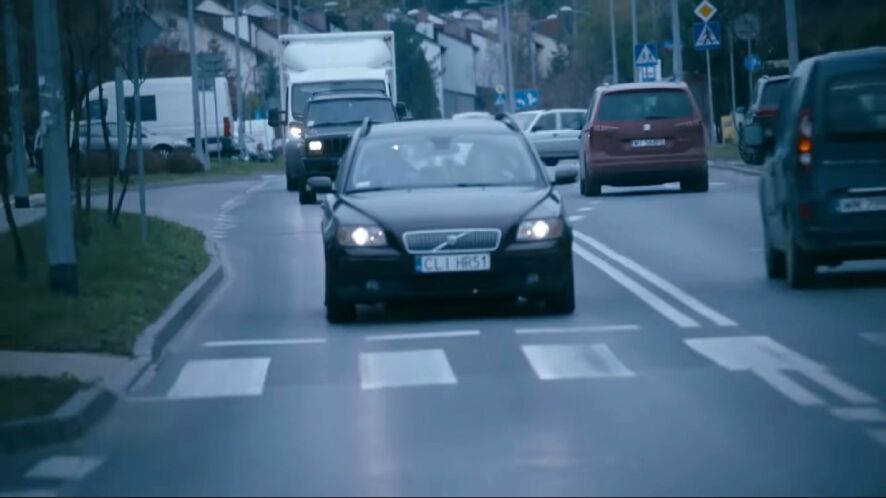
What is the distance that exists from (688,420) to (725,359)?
240cm

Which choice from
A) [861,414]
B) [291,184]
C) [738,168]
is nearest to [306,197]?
[291,184]

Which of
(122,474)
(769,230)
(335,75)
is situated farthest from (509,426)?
(335,75)

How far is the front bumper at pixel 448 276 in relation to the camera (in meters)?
15.1

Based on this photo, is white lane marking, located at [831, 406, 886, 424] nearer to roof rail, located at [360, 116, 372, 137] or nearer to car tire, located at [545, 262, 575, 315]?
car tire, located at [545, 262, 575, 315]

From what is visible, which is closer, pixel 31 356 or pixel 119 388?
pixel 119 388

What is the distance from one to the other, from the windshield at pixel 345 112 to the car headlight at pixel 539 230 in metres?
20.0

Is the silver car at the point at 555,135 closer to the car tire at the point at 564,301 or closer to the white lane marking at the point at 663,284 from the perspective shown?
the white lane marking at the point at 663,284

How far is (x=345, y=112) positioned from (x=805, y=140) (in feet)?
64.8

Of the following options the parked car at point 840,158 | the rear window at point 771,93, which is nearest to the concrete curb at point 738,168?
the rear window at point 771,93

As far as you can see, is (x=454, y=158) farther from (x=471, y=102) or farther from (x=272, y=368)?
(x=471, y=102)

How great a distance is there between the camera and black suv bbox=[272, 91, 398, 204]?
34250 mm

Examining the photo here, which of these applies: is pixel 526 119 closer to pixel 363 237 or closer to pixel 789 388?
pixel 363 237

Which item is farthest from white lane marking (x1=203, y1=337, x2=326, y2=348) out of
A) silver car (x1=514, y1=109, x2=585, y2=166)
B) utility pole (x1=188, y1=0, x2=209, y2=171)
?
utility pole (x1=188, y1=0, x2=209, y2=171)

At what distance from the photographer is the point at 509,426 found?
1038 centimetres
